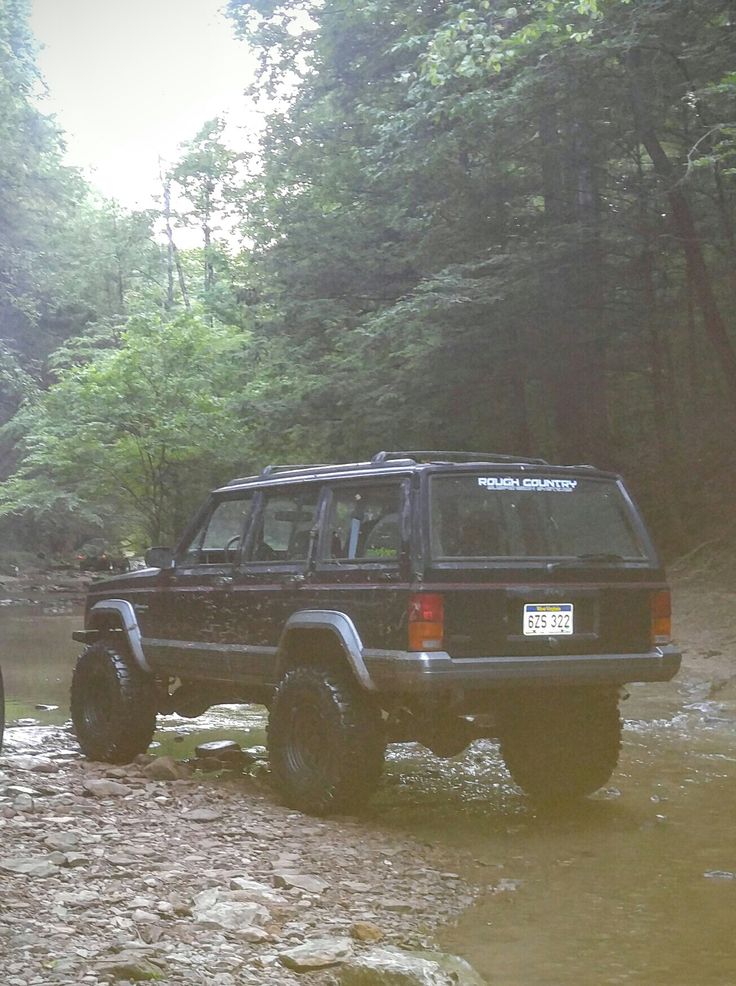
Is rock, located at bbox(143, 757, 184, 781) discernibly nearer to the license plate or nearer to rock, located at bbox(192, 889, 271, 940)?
the license plate

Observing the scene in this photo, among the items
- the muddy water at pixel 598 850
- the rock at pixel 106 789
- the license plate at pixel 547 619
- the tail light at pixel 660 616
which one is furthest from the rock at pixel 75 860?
the tail light at pixel 660 616

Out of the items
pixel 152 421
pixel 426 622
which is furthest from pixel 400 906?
pixel 152 421

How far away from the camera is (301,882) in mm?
5355

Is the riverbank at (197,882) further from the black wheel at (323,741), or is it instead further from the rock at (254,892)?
the black wheel at (323,741)

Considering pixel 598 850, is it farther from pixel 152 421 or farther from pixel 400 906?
pixel 152 421

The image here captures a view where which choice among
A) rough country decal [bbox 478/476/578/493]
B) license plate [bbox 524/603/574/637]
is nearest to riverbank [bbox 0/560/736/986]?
license plate [bbox 524/603/574/637]

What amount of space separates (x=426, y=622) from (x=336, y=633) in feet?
2.32

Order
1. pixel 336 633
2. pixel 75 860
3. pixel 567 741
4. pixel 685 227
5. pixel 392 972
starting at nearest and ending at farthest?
pixel 392 972 → pixel 75 860 → pixel 336 633 → pixel 567 741 → pixel 685 227

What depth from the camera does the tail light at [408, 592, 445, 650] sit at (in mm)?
6309

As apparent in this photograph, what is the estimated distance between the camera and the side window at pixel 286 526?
7.47 m

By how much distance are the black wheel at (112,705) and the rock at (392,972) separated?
4.57m

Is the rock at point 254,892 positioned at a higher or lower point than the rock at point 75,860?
lower

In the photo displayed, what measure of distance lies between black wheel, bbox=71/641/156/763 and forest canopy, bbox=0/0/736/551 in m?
7.03

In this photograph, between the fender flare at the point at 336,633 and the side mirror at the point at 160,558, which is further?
the side mirror at the point at 160,558
